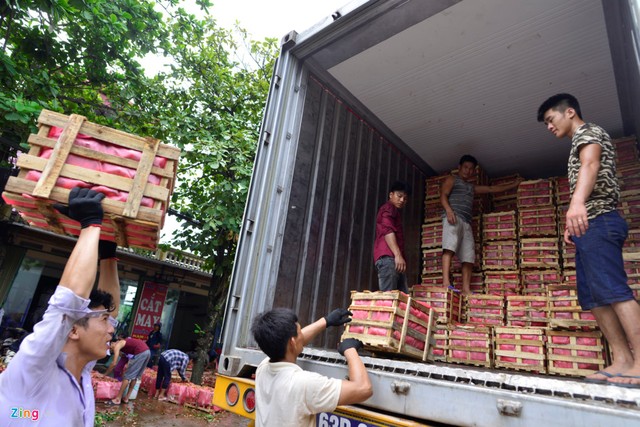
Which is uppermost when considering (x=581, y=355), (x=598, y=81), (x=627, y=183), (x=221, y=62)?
(x=221, y=62)

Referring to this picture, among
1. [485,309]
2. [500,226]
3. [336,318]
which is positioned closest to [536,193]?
[500,226]

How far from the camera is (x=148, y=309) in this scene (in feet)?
56.6

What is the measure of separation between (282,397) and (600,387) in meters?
1.71

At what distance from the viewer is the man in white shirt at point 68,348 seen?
1761 millimetres

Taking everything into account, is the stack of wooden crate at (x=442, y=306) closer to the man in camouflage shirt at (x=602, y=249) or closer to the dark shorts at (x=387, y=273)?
the dark shorts at (x=387, y=273)

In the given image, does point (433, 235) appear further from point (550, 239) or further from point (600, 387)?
point (600, 387)

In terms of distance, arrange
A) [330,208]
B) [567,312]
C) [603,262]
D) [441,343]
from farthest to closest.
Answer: [330,208] < [441,343] < [567,312] < [603,262]

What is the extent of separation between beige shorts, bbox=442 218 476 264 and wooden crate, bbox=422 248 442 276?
1.03 ft

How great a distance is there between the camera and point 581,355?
362cm

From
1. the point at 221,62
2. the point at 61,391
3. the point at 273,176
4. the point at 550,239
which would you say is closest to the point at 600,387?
the point at 61,391

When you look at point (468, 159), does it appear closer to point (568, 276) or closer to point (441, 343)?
point (568, 276)

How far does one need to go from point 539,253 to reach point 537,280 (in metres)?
0.38

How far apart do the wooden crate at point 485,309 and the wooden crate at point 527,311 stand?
25cm

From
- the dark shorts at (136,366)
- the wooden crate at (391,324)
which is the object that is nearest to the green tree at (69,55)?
the dark shorts at (136,366)
